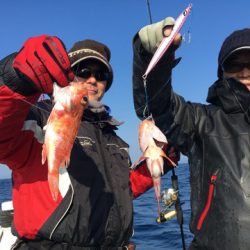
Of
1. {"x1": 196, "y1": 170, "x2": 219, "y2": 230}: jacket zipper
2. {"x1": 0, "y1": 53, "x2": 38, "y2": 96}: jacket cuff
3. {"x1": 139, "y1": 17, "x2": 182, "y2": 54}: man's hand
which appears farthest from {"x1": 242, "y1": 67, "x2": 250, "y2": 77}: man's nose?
{"x1": 0, "y1": 53, "x2": 38, "y2": 96}: jacket cuff

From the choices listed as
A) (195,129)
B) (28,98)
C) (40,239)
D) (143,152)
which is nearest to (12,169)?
(40,239)

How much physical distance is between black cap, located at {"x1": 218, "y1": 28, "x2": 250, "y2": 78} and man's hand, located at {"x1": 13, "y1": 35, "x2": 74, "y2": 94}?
5.11 feet

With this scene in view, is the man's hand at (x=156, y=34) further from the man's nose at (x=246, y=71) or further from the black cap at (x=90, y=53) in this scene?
the black cap at (x=90, y=53)

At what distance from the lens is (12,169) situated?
3.84 metres

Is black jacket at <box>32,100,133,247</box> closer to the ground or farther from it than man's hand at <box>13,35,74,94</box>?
closer to the ground

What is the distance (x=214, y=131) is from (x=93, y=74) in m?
1.77

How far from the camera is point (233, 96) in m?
3.55

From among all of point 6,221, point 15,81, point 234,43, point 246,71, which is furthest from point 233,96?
point 6,221

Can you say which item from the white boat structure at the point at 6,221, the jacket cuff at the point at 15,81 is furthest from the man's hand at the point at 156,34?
the white boat structure at the point at 6,221

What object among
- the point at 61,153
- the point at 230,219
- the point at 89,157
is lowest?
the point at 230,219

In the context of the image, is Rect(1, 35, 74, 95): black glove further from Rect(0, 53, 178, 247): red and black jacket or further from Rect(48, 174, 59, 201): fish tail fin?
Rect(48, 174, 59, 201): fish tail fin

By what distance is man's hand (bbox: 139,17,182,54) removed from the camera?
3.04m

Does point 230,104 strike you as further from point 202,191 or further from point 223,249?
point 223,249

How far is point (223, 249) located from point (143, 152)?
111 centimetres
